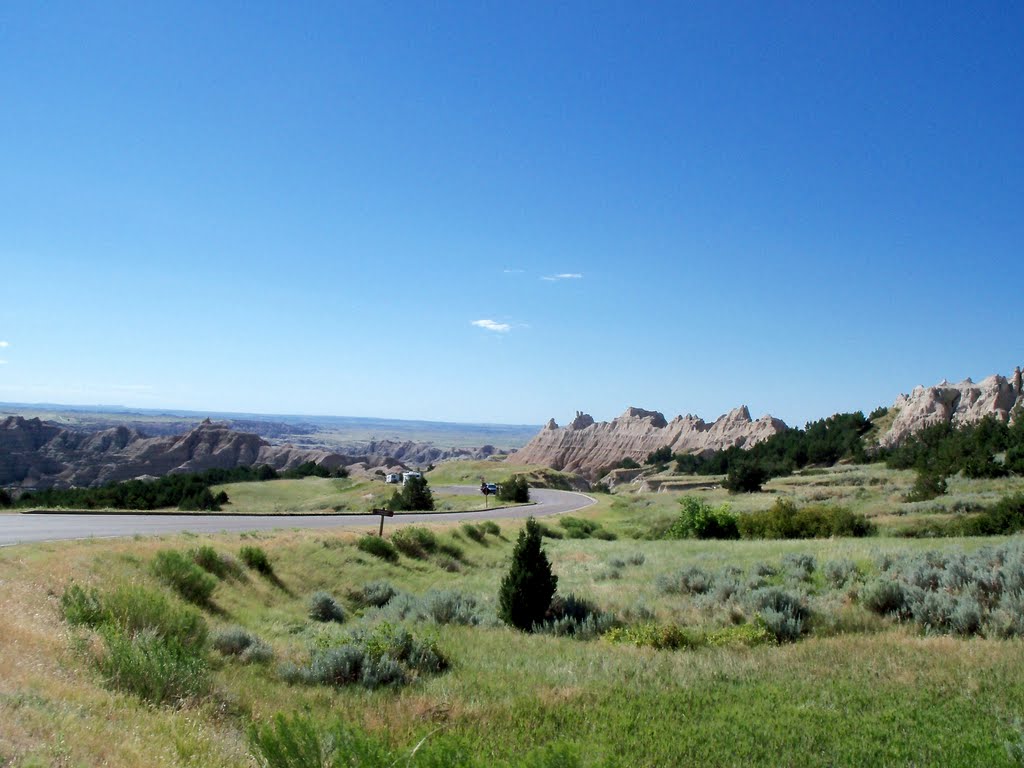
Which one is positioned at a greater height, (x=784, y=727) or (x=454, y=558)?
(x=784, y=727)

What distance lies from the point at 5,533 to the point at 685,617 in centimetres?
1864

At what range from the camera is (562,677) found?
9.23m

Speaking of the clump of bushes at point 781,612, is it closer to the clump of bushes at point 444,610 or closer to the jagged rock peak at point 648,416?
the clump of bushes at point 444,610

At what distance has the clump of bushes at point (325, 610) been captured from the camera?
1625cm

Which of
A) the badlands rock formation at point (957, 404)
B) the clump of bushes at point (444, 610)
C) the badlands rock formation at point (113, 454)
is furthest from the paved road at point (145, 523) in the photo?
the badlands rock formation at point (113, 454)

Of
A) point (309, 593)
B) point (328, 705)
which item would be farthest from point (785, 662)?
point (309, 593)

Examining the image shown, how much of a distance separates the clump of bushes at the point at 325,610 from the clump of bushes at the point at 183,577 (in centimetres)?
253

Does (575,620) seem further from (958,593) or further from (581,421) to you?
(581,421)

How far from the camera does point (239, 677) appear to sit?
380 inches

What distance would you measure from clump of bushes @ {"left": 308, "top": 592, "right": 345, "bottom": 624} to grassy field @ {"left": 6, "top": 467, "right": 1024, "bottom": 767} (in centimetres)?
30

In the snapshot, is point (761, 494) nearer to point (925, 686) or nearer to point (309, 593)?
point (309, 593)

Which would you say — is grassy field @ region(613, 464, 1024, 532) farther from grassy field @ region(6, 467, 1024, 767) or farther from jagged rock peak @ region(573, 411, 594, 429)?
jagged rock peak @ region(573, 411, 594, 429)

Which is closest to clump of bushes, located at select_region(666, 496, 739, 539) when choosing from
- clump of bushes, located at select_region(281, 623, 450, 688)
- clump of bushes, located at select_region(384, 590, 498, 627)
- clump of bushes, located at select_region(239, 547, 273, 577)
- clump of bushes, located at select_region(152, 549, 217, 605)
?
clump of bushes, located at select_region(384, 590, 498, 627)

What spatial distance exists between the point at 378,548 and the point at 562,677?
1498 cm
